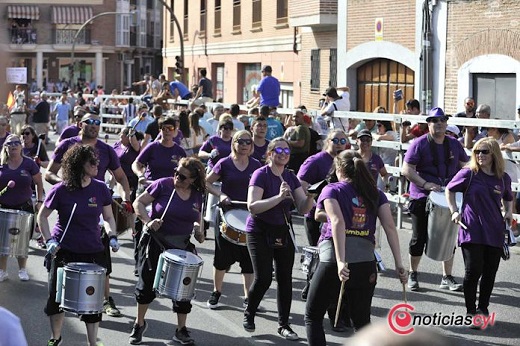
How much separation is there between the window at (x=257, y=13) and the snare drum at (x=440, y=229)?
26.0m

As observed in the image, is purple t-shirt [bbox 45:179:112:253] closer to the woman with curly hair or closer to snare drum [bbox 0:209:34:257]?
the woman with curly hair

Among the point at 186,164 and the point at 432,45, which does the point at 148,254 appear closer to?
the point at 186,164


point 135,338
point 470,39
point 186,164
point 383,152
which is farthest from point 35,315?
point 470,39

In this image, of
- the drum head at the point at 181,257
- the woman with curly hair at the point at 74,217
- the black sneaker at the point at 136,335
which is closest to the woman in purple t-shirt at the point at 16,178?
the black sneaker at the point at 136,335

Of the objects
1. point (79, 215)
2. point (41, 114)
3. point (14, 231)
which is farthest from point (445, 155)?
point (41, 114)

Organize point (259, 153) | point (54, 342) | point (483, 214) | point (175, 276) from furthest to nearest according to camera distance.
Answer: point (259, 153), point (483, 214), point (175, 276), point (54, 342)

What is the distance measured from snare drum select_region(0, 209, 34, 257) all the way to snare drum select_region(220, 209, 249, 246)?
81.8 inches

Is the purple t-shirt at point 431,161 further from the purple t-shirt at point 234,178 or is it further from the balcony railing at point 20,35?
the balcony railing at point 20,35

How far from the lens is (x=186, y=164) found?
824cm

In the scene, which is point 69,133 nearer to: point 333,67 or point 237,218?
point 237,218

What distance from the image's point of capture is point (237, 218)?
908 centimetres

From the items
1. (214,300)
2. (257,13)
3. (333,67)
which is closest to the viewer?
(214,300)

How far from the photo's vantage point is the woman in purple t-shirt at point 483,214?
8766 mm

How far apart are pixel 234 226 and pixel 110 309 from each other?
149 centimetres
